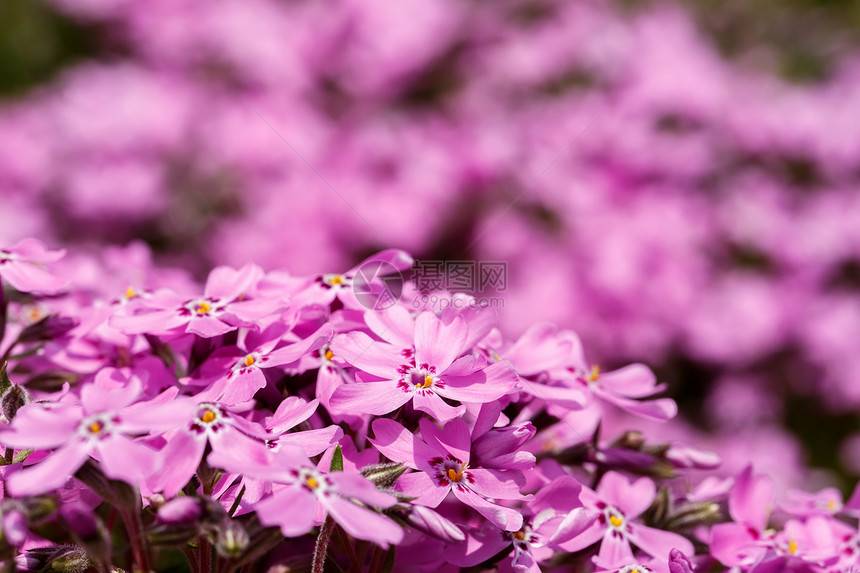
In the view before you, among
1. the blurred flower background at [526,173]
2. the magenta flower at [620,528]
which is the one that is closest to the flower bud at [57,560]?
the magenta flower at [620,528]

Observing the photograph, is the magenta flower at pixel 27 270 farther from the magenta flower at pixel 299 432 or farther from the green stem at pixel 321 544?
the green stem at pixel 321 544

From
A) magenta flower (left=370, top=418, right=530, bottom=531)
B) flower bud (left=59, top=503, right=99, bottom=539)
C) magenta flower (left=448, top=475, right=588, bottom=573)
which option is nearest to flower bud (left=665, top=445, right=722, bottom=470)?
magenta flower (left=448, top=475, right=588, bottom=573)

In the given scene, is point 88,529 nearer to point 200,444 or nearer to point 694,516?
point 200,444

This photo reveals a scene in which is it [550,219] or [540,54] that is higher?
[540,54]

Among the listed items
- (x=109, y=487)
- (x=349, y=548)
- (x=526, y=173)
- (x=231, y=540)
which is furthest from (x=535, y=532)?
(x=526, y=173)

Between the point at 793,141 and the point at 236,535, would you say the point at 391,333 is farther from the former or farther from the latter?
the point at 793,141

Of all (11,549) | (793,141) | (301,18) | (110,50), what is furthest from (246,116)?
(11,549)
